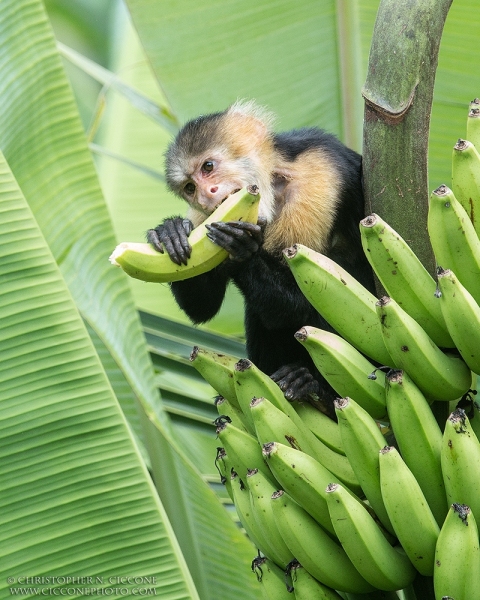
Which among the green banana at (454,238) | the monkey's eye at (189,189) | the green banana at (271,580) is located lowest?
the green banana at (271,580)

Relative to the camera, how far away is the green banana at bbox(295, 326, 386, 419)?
179cm

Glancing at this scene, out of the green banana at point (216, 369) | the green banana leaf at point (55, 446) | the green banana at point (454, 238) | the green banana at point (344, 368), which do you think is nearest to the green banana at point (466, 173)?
the green banana at point (454, 238)

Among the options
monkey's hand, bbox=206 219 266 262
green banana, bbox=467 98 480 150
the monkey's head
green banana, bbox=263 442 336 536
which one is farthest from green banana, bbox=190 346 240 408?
the monkey's head

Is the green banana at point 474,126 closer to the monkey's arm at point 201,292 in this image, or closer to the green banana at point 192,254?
the green banana at point 192,254

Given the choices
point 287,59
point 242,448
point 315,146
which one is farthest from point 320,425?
point 287,59

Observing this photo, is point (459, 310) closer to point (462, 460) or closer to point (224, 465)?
point (462, 460)

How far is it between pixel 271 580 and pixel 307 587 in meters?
0.15

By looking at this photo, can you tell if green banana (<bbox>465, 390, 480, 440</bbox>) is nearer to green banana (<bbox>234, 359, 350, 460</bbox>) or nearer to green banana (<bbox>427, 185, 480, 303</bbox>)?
green banana (<bbox>427, 185, 480, 303</bbox>)

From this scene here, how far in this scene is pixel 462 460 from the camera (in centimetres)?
159

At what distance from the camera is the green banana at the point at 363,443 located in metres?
1.66

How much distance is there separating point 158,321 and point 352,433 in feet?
6.00

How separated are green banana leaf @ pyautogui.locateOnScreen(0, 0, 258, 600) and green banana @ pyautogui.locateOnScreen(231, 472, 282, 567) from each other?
0.65 m

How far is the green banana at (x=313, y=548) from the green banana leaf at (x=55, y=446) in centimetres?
69

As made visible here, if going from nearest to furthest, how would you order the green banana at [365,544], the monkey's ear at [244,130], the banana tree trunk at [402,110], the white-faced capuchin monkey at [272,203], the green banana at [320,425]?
1. the green banana at [365,544]
2. the banana tree trunk at [402,110]
3. the green banana at [320,425]
4. the white-faced capuchin monkey at [272,203]
5. the monkey's ear at [244,130]
